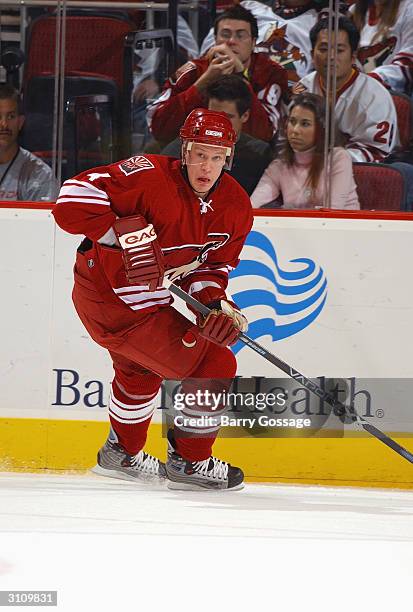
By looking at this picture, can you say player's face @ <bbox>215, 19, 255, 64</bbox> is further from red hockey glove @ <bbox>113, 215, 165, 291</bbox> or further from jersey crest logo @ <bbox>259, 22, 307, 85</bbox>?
red hockey glove @ <bbox>113, 215, 165, 291</bbox>

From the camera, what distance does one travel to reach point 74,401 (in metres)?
3.66

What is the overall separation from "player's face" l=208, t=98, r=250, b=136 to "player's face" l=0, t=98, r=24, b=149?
65 centimetres

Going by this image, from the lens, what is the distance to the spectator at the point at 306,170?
362 cm

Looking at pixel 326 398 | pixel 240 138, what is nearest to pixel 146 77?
pixel 240 138

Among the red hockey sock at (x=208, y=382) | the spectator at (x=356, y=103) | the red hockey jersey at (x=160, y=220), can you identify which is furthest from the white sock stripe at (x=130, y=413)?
the spectator at (x=356, y=103)

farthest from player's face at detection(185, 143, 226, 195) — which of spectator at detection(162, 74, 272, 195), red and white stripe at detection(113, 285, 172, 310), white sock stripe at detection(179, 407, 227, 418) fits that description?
white sock stripe at detection(179, 407, 227, 418)

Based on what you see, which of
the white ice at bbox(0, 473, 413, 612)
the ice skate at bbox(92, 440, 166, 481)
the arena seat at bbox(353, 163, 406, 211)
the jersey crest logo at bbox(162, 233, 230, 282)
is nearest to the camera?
the white ice at bbox(0, 473, 413, 612)

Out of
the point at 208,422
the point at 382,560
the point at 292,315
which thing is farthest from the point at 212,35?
the point at 382,560

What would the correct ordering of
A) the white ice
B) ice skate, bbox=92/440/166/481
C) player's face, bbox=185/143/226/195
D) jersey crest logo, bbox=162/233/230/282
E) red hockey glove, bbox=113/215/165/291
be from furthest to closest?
ice skate, bbox=92/440/166/481 < jersey crest logo, bbox=162/233/230/282 < player's face, bbox=185/143/226/195 < red hockey glove, bbox=113/215/165/291 < the white ice

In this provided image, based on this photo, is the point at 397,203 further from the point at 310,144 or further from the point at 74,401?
the point at 74,401

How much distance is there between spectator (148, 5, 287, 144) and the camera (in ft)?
11.9

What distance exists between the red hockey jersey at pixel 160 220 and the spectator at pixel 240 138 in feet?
1.12

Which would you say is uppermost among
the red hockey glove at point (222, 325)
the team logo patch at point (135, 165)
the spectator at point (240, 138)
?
the spectator at point (240, 138)

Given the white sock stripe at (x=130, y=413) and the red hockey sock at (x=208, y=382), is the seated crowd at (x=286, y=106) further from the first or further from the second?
the white sock stripe at (x=130, y=413)
